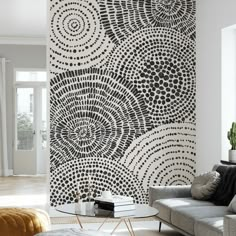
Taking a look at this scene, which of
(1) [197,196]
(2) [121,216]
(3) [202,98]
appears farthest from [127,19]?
(2) [121,216]

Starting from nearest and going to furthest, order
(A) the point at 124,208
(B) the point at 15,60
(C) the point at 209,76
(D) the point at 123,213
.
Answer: (D) the point at 123,213
(A) the point at 124,208
(C) the point at 209,76
(B) the point at 15,60

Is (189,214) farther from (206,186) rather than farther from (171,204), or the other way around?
(206,186)

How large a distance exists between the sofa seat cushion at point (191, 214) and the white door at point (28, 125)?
22.4ft

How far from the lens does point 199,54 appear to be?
6969 millimetres

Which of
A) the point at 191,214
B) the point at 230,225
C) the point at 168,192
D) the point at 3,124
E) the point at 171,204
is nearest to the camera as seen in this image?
the point at 230,225

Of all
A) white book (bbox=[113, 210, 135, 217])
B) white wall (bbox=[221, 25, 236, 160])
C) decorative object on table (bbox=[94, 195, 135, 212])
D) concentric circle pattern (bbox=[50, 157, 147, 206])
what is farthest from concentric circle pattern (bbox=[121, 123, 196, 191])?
white book (bbox=[113, 210, 135, 217])

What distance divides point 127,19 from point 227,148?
6.99ft

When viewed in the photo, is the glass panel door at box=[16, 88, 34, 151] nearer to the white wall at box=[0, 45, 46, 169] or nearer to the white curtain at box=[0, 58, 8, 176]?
the white wall at box=[0, 45, 46, 169]

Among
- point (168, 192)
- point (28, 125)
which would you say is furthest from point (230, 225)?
point (28, 125)

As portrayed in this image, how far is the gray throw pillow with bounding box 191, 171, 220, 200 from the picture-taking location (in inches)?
209

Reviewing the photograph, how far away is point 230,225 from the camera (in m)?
3.69

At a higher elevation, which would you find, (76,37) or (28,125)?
(76,37)

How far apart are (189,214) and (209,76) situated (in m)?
2.39

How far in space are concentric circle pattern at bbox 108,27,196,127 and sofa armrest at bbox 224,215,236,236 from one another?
3360 mm
